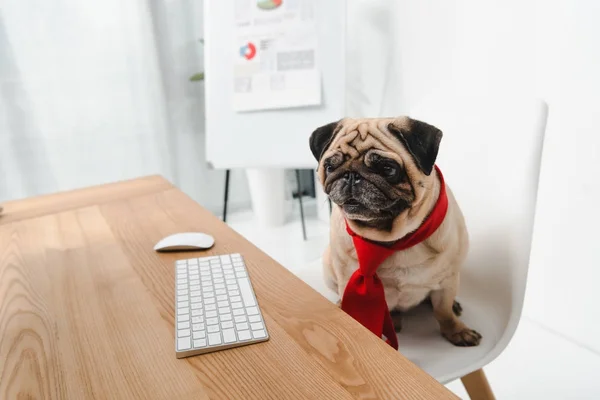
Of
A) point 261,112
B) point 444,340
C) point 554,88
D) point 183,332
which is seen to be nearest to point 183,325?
point 183,332

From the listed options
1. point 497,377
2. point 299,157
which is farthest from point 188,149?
point 497,377

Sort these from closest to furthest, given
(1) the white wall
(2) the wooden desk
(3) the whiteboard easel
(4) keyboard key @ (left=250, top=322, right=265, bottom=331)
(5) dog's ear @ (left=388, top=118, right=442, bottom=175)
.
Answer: (2) the wooden desk, (4) keyboard key @ (left=250, top=322, right=265, bottom=331), (5) dog's ear @ (left=388, top=118, right=442, bottom=175), (1) the white wall, (3) the whiteboard easel

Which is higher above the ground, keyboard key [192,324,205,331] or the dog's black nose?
the dog's black nose

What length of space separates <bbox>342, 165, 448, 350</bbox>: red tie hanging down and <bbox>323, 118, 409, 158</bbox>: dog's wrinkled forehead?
13 centimetres

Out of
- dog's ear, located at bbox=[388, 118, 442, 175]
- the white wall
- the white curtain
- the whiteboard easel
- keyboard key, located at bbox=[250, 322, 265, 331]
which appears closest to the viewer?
keyboard key, located at bbox=[250, 322, 265, 331]

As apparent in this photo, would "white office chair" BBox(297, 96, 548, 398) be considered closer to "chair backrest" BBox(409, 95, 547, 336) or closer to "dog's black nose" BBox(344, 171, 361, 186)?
"chair backrest" BBox(409, 95, 547, 336)

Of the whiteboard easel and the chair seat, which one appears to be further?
the whiteboard easel

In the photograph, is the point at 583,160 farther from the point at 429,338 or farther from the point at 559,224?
the point at 429,338

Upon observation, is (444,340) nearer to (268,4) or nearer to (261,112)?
(261,112)

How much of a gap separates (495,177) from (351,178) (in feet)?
1.20

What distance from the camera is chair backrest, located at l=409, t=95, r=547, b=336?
0.94m

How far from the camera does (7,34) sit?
7.70 feet

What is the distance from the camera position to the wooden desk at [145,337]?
21.2 inches

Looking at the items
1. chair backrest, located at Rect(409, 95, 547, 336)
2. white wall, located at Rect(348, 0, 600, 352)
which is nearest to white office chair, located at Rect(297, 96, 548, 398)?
chair backrest, located at Rect(409, 95, 547, 336)
